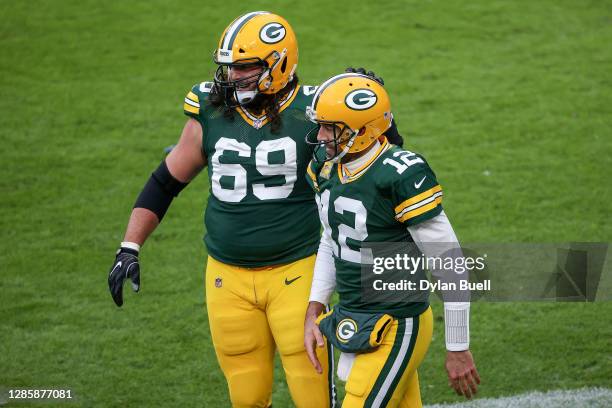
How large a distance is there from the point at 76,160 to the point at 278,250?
202 inches

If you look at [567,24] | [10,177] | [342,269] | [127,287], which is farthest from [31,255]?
[567,24]

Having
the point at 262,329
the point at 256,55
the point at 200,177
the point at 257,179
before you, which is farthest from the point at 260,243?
the point at 200,177

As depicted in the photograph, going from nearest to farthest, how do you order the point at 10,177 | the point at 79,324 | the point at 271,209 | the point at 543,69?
the point at 271,209
the point at 79,324
the point at 10,177
the point at 543,69

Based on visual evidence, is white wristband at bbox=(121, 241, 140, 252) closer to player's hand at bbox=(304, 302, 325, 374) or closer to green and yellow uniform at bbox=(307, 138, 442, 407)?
player's hand at bbox=(304, 302, 325, 374)

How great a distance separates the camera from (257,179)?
4.50 metres

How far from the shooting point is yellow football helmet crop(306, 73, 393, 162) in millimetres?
3990

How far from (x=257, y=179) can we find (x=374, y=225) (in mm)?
735

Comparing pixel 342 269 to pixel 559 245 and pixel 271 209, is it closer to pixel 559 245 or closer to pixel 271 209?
pixel 271 209

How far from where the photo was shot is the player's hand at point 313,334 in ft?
14.1

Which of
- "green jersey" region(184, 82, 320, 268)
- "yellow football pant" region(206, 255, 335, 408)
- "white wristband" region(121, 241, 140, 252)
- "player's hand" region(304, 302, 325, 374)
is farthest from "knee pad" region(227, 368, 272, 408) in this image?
"white wristband" region(121, 241, 140, 252)

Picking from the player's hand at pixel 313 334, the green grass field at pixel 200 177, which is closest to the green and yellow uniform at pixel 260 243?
the player's hand at pixel 313 334

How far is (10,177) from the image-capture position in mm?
8914

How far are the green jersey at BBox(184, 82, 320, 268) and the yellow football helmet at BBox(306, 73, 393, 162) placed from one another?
449mm

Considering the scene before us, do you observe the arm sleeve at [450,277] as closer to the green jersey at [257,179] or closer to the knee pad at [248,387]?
the green jersey at [257,179]
